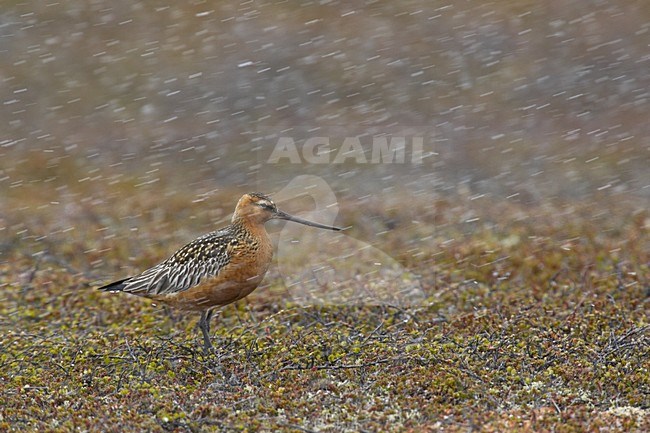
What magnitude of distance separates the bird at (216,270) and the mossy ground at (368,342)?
519 mm

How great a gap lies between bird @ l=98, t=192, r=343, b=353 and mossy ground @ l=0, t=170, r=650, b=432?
0.52 m

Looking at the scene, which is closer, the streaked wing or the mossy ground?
the mossy ground

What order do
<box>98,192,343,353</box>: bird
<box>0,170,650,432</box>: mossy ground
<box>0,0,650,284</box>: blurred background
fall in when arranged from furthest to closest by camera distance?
1. <box>0,0,650,284</box>: blurred background
2. <box>98,192,343,353</box>: bird
3. <box>0,170,650,432</box>: mossy ground

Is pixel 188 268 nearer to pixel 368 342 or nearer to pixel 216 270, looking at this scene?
pixel 216 270

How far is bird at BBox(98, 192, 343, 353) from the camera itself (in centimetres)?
870

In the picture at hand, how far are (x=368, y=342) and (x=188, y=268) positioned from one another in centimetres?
191

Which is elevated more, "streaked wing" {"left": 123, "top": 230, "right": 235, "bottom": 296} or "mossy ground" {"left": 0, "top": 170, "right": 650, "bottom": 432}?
"streaked wing" {"left": 123, "top": 230, "right": 235, "bottom": 296}

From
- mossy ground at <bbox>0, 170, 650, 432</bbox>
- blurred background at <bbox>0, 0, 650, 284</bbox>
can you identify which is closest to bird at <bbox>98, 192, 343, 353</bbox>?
mossy ground at <bbox>0, 170, 650, 432</bbox>

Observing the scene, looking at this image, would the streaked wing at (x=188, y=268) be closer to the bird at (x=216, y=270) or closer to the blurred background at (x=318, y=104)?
the bird at (x=216, y=270)

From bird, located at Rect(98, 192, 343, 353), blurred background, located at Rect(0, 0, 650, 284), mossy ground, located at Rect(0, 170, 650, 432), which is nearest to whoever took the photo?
mossy ground, located at Rect(0, 170, 650, 432)

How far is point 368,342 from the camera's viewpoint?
9094 mm

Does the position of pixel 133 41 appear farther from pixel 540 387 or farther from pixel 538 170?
pixel 540 387

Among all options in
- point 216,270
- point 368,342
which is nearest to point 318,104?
point 368,342

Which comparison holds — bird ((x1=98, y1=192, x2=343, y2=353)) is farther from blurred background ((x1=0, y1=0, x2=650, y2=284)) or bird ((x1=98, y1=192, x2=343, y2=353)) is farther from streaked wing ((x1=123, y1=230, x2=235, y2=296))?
blurred background ((x1=0, y1=0, x2=650, y2=284))
